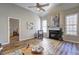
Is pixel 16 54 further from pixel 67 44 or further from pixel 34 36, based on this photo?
pixel 67 44

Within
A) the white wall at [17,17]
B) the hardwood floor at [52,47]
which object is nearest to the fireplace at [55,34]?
the hardwood floor at [52,47]

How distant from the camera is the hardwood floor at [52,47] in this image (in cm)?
207

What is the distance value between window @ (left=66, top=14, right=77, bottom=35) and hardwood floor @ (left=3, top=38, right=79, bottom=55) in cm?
25

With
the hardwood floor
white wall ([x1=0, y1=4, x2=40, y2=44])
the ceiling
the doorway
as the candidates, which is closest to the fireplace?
the hardwood floor

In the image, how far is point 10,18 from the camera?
2078 mm

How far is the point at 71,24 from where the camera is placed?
216 centimetres

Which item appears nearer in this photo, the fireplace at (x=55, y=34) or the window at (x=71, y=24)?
the window at (x=71, y=24)

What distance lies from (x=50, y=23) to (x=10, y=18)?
854mm

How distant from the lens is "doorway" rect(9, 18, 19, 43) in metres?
2.09

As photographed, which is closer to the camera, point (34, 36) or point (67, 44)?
point (67, 44)

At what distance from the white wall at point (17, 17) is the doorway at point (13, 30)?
0.07m

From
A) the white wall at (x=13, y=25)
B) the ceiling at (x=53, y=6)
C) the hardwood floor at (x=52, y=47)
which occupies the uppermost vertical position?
the ceiling at (x=53, y=6)

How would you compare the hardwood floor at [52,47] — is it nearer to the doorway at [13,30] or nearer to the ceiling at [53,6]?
the doorway at [13,30]
